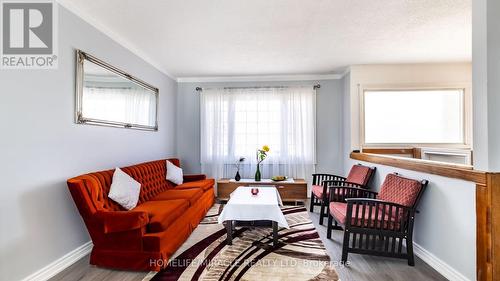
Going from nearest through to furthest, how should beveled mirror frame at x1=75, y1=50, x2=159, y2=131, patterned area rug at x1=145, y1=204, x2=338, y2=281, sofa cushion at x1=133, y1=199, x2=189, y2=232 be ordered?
1. patterned area rug at x1=145, y1=204, x2=338, y2=281
2. sofa cushion at x1=133, y1=199, x2=189, y2=232
3. beveled mirror frame at x1=75, y1=50, x2=159, y2=131

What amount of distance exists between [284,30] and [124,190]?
8.62 ft

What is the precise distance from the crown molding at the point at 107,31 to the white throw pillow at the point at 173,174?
1761 mm

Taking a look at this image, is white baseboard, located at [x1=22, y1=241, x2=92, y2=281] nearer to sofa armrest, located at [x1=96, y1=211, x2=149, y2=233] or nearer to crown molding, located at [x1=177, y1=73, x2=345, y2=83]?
sofa armrest, located at [x1=96, y1=211, x2=149, y2=233]

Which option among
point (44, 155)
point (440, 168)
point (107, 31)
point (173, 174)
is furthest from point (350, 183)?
point (107, 31)

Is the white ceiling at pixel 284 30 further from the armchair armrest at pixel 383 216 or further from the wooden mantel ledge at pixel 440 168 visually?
the armchair armrest at pixel 383 216

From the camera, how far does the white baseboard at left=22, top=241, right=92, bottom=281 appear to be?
190cm

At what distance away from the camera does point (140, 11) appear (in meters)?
2.32

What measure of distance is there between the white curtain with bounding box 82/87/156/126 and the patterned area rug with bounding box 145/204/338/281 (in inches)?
72.0

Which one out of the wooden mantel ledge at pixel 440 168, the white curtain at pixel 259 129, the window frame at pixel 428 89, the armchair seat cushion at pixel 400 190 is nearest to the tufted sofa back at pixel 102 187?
the white curtain at pixel 259 129

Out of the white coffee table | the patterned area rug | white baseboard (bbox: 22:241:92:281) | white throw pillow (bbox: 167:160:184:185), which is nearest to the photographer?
white baseboard (bbox: 22:241:92:281)

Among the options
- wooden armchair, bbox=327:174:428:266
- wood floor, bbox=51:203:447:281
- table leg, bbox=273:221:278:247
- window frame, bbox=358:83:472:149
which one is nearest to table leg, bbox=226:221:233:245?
table leg, bbox=273:221:278:247

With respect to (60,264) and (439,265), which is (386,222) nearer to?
(439,265)

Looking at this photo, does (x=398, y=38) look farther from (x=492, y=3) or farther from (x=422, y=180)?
(x=422, y=180)

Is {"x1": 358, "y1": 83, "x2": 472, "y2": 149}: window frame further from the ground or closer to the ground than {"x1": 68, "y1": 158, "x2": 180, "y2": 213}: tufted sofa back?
further from the ground
